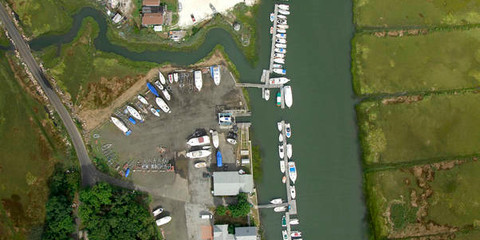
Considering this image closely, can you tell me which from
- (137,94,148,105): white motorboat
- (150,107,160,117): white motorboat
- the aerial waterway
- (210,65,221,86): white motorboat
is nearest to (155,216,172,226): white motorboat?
the aerial waterway

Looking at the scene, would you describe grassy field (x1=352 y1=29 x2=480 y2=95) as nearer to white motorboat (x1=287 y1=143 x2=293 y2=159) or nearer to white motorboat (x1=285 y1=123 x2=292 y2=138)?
white motorboat (x1=285 y1=123 x2=292 y2=138)

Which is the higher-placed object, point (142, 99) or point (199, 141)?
point (142, 99)

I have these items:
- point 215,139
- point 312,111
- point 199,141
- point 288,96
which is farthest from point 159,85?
point 312,111

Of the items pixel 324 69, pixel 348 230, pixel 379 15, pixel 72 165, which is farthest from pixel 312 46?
pixel 72 165

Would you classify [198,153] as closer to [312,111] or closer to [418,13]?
[312,111]

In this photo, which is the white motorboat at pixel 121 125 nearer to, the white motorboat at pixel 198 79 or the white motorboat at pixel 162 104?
the white motorboat at pixel 162 104

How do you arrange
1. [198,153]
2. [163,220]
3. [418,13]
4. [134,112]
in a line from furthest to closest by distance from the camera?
1. [418,13]
2. [134,112]
3. [198,153]
4. [163,220]
